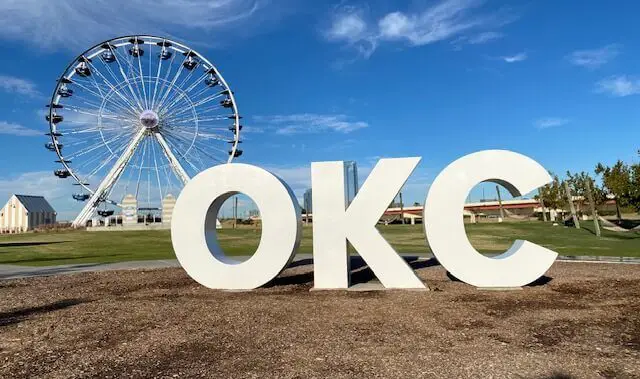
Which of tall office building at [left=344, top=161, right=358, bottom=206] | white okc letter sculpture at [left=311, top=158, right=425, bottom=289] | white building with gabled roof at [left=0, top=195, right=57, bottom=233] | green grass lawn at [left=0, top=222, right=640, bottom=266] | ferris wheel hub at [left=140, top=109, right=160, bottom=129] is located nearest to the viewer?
white okc letter sculpture at [left=311, top=158, right=425, bottom=289]

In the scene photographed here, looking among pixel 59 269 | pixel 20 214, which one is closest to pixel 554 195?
pixel 59 269

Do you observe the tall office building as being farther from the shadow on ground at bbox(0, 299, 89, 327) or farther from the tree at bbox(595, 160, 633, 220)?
the tree at bbox(595, 160, 633, 220)

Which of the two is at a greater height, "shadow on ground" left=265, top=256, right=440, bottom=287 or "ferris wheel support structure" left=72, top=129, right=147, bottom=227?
"ferris wheel support structure" left=72, top=129, right=147, bottom=227

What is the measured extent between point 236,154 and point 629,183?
103 ft

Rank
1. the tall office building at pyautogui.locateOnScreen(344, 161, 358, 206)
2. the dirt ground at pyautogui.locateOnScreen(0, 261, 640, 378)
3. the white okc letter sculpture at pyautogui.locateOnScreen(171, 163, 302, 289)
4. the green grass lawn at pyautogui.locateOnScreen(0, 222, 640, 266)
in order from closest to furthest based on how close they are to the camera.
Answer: the dirt ground at pyautogui.locateOnScreen(0, 261, 640, 378)
the white okc letter sculpture at pyautogui.locateOnScreen(171, 163, 302, 289)
the tall office building at pyautogui.locateOnScreen(344, 161, 358, 206)
the green grass lawn at pyautogui.locateOnScreen(0, 222, 640, 266)

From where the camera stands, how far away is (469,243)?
959 centimetres

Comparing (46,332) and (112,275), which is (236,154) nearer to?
(112,275)

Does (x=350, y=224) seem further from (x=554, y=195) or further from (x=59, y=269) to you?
(x=554, y=195)

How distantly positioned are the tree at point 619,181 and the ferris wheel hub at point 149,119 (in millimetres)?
36717

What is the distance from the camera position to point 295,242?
10.0 metres

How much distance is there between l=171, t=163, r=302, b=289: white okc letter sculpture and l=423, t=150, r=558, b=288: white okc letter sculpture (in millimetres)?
3035

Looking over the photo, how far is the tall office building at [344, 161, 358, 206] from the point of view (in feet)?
34.2

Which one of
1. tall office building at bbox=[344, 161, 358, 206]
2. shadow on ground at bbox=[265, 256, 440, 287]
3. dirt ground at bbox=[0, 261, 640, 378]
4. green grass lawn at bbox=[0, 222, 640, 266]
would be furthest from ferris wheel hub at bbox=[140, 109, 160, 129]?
tall office building at bbox=[344, 161, 358, 206]

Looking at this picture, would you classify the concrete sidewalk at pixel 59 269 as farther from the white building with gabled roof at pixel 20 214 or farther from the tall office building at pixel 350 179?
the white building with gabled roof at pixel 20 214
